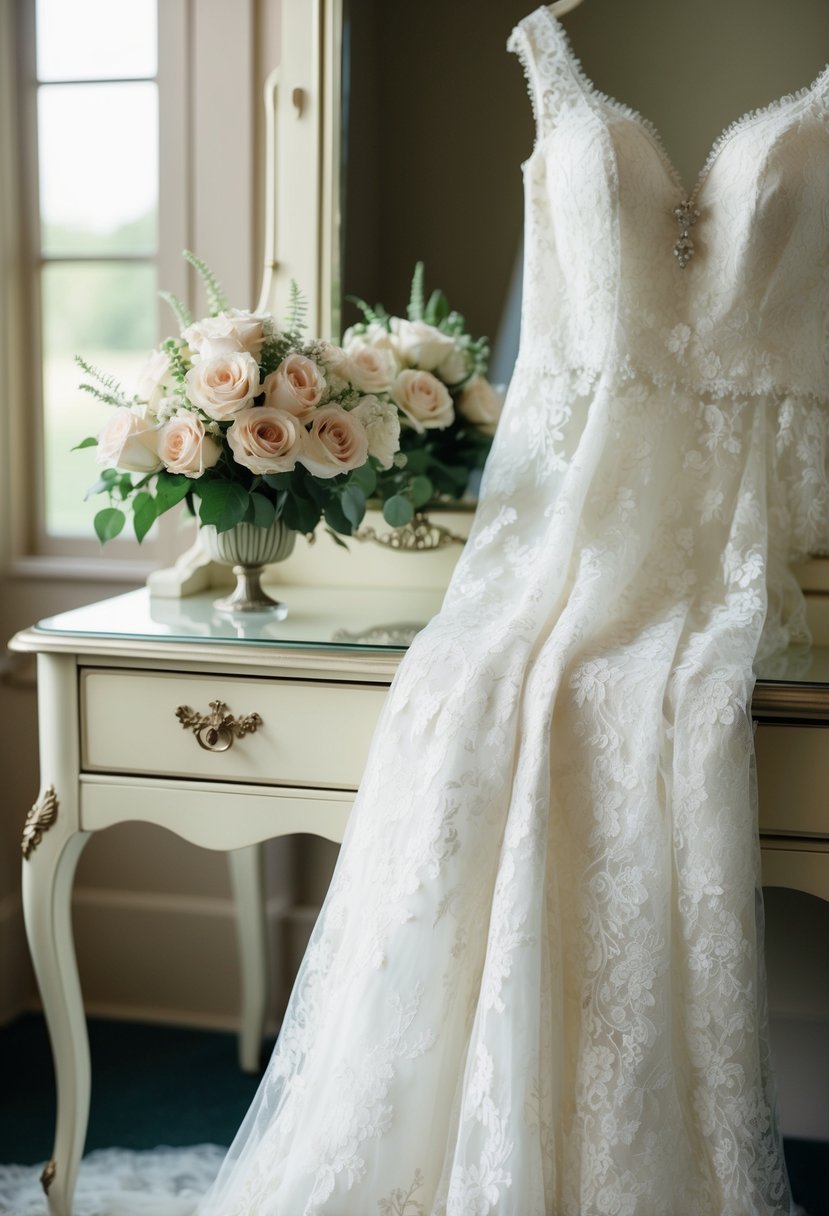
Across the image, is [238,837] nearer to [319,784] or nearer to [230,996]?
[319,784]

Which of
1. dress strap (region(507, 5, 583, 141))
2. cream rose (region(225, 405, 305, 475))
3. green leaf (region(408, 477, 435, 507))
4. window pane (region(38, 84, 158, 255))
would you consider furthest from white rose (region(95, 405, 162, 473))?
window pane (region(38, 84, 158, 255))

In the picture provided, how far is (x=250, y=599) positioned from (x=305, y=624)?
0.41 ft

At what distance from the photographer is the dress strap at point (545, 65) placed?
1706mm

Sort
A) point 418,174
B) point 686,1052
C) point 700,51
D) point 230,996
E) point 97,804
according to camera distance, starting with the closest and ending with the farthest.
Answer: point 686,1052 < point 97,804 < point 700,51 < point 418,174 < point 230,996

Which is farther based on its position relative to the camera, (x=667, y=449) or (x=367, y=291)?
(x=367, y=291)

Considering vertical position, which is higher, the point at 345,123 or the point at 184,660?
the point at 345,123

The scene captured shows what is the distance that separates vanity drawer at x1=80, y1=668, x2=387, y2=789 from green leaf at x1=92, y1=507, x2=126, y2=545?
0.74 ft

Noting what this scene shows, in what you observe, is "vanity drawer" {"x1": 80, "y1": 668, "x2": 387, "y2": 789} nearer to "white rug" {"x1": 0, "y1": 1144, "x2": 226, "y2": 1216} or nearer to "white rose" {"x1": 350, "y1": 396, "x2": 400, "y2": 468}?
"white rose" {"x1": 350, "y1": 396, "x2": 400, "y2": 468}

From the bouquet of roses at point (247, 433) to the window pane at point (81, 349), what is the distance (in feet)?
2.30

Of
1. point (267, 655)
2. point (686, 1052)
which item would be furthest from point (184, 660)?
point (686, 1052)

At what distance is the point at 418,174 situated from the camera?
1.94 metres

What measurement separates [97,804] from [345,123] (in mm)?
1174

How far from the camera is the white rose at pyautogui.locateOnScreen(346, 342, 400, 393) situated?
1.74m

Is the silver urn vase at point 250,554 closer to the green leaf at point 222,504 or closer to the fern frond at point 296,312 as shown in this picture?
the green leaf at point 222,504
